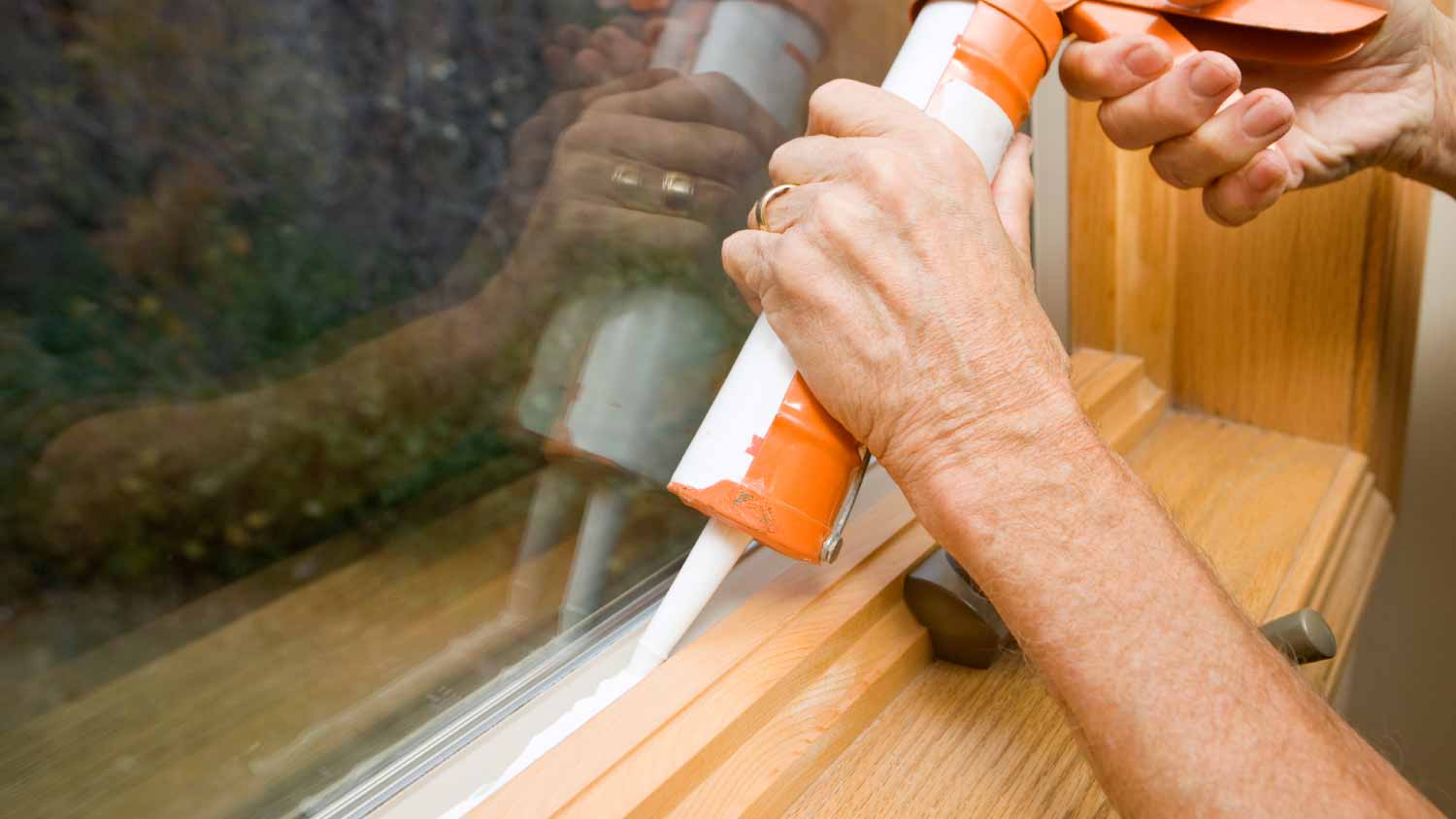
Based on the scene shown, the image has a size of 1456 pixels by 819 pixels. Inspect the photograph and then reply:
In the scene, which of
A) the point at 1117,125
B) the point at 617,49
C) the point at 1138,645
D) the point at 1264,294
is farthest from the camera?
the point at 1264,294

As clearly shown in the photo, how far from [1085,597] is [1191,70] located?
336mm

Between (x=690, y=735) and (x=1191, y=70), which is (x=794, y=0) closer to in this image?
(x=1191, y=70)

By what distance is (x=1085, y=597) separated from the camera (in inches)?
15.8

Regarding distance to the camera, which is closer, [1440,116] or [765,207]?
[765,207]

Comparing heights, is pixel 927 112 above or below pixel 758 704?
above

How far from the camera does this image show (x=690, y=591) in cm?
48

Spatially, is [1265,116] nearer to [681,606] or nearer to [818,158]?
[818,158]

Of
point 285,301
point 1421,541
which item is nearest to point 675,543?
point 285,301

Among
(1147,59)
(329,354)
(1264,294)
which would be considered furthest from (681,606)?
(1264,294)

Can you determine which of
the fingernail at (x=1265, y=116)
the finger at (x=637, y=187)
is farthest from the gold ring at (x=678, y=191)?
the fingernail at (x=1265, y=116)

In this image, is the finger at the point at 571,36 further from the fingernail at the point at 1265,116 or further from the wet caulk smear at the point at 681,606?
the fingernail at the point at 1265,116

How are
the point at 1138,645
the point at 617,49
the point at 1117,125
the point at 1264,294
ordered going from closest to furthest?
the point at 1138,645 → the point at 617,49 → the point at 1117,125 → the point at 1264,294

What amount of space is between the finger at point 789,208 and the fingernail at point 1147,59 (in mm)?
228

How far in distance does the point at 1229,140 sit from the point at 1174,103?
5 cm
